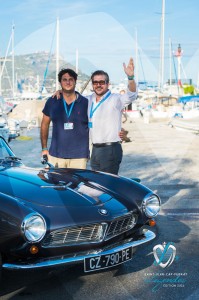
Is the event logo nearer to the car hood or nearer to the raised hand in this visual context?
the car hood

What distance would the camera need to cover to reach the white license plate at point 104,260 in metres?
3.99

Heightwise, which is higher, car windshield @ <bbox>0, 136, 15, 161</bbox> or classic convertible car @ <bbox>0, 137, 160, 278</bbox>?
car windshield @ <bbox>0, 136, 15, 161</bbox>

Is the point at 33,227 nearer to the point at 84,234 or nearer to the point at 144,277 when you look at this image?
the point at 84,234

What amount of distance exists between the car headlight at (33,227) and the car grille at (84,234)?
0.24 feet

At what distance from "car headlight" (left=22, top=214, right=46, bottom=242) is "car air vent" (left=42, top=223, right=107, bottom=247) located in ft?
0.24

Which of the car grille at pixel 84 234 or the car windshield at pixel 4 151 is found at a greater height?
the car windshield at pixel 4 151

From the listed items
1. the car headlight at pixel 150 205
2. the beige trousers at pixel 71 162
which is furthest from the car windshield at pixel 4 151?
the car headlight at pixel 150 205

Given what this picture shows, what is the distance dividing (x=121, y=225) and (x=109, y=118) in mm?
1948

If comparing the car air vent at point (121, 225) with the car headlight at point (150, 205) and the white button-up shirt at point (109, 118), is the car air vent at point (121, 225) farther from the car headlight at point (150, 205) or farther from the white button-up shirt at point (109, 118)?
the white button-up shirt at point (109, 118)

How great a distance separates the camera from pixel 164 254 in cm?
488

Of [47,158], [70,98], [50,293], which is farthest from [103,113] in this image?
[50,293]

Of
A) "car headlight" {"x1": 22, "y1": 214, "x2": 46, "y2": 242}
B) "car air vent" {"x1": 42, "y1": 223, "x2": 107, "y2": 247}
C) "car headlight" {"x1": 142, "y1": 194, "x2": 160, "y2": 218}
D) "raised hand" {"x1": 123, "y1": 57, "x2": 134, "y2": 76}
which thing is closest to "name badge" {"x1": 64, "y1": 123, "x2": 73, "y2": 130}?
"raised hand" {"x1": 123, "y1": 57, "x2": 134, "y2": 76}

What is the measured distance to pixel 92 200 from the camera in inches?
174

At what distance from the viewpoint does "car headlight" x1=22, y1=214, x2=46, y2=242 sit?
3873 mm
